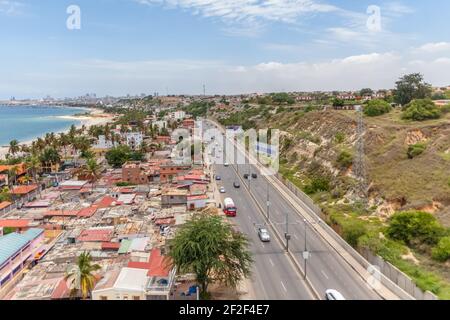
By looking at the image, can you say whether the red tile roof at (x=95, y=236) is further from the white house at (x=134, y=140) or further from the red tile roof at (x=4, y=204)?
the white house at (x=134, y=140)

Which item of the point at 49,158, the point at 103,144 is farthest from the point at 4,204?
the point at 103,144

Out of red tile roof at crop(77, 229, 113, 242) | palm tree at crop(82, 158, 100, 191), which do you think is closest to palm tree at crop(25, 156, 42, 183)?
palm tree at crop(82, 158, 100, 191)

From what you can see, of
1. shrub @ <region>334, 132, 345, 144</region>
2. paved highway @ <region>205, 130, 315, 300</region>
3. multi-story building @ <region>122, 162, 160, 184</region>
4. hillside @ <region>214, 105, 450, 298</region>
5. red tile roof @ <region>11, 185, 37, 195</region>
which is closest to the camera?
paved highway @ <region>205, 130, 315, 300</region>

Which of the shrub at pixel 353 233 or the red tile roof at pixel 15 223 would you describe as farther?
the red tile roof at pixel 15 223

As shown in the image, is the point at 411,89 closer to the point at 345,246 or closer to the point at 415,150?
the point at 415,150

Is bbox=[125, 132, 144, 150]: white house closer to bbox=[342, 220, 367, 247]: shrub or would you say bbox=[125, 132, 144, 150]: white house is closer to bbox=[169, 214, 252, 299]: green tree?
bbox=[342, 220, 367, 247]: shrub

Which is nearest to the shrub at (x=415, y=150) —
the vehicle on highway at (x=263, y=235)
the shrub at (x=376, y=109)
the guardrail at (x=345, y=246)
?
the guardrail at (x=345, y=246)
